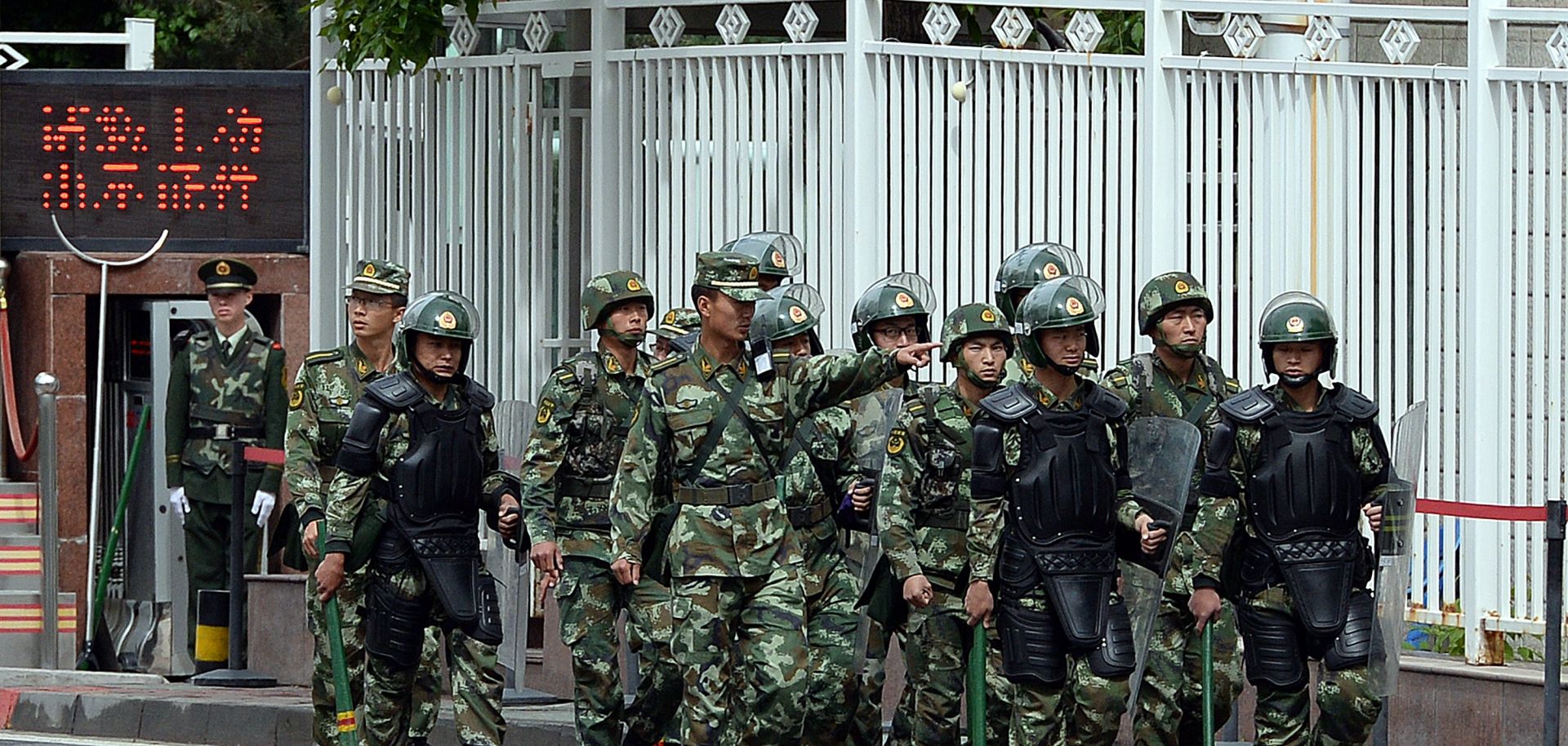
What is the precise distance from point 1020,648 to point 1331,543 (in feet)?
3.78

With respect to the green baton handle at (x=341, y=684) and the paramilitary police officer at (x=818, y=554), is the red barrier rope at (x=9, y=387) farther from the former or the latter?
the paramilitary police officer at (x=818, y=554)

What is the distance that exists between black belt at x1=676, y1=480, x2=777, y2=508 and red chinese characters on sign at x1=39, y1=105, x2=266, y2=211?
650 cm

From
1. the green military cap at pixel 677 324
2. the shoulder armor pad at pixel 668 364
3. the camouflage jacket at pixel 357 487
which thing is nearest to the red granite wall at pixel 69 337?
the green military cap at pixel 677 324

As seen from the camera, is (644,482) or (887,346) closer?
(644,482)

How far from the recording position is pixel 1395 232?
11.7 meters

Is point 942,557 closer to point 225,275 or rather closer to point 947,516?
point 947,516

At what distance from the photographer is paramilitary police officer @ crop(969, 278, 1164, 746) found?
9.66 m

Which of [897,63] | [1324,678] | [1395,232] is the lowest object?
[1324,678]

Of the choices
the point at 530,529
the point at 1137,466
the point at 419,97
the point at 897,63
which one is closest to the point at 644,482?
the point at 530,529

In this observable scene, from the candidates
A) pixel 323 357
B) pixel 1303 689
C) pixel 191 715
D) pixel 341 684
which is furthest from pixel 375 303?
pixel 1303 689

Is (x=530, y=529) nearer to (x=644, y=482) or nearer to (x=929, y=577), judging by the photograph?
(x=644, y=482)

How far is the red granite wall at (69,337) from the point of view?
1575 centimetres

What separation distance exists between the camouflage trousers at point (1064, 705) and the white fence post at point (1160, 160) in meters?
2.67

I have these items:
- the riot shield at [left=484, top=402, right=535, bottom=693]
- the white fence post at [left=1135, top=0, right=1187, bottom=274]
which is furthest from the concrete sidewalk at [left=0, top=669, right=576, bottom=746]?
the white fence post at [left=1135, top=0, right=1187, bottom=274]
